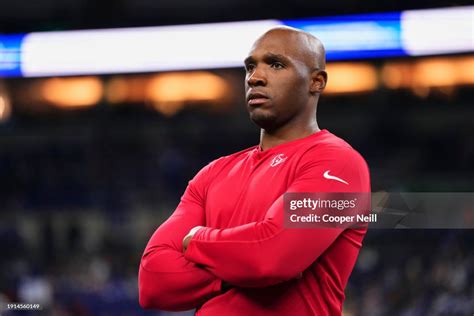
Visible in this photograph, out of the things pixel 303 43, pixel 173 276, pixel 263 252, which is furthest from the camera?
pixel 303 43

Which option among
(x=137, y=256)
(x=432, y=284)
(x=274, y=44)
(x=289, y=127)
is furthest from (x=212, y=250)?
(x=137, y=256)

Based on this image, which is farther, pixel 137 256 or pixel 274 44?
pixel 137 256

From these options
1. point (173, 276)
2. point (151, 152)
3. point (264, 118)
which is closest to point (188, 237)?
point (173, 276)

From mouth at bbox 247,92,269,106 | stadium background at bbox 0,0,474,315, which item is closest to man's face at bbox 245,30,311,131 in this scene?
mouth at bbox 247,92,269,106

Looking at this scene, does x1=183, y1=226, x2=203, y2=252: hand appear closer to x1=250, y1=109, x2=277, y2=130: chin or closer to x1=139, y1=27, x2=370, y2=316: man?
x1=139, y1=27, x2=370, y2=316: man

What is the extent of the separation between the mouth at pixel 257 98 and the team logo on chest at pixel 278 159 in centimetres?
12

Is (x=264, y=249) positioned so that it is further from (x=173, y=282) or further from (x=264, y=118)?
(x=264, y=118)

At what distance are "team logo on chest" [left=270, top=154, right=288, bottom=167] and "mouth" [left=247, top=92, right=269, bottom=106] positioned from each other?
12 cm

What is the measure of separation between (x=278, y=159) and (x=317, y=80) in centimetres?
20

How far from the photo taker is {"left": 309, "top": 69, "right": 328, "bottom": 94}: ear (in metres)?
1.66

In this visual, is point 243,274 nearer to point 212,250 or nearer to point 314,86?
point 212,250

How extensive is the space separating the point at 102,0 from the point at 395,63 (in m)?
3.20

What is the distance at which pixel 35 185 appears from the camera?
28.1ft

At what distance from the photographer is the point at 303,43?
1.64 metres
